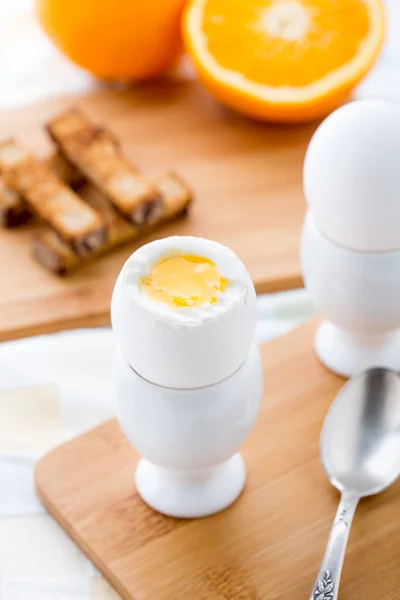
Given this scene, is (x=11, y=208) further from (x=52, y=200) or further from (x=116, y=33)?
(x=116, y=33)

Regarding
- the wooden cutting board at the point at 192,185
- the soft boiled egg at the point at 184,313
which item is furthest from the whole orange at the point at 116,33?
the soft boiled egg at the point at 184,313

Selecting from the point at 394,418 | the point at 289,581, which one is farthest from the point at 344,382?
the point at 289,581

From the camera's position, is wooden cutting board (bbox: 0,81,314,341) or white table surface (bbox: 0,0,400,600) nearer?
white table surface (bbox: 0,0,400,600)

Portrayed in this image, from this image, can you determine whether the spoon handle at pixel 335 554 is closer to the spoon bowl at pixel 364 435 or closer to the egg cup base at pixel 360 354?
the spoon bowl at pixel 364 435

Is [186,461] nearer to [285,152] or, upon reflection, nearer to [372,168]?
[372,168]

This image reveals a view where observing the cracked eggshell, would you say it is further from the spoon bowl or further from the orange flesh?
the orange flesh

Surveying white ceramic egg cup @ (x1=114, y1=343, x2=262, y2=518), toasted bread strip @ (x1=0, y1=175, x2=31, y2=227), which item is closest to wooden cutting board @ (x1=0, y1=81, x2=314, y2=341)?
toasted bread strip @ (x1=0, y1=175, x2=31, y2=227)
